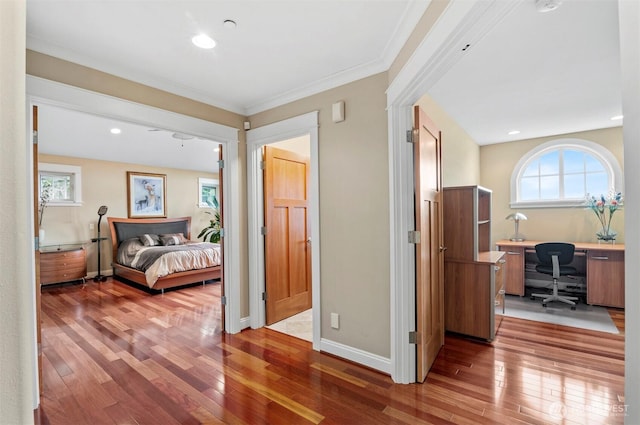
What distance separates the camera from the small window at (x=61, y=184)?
5359 millimetres

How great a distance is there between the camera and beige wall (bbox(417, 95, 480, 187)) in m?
3.23

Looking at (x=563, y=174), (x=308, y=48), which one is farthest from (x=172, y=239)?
(x=563, y=174)

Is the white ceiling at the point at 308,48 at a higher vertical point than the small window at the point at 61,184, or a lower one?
higher

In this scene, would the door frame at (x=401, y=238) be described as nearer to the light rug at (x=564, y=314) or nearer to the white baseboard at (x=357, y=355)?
the white baseboard at (x=357, y=355)

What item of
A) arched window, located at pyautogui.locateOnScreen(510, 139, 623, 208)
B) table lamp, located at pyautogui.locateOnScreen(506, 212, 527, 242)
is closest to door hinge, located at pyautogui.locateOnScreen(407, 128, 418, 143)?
table lamp, located at pyautogui.locateOnScreen(506, 212, 527, 242)

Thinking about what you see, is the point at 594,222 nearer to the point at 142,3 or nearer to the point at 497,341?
the point at 497,341

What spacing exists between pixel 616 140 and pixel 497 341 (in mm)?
3633

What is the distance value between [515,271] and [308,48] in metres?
4.32

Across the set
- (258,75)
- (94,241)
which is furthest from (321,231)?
(94,241)

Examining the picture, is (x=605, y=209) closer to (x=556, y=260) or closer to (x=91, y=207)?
(x=556, y=260)

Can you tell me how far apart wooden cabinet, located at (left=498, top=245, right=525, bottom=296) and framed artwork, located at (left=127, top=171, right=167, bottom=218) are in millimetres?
6861

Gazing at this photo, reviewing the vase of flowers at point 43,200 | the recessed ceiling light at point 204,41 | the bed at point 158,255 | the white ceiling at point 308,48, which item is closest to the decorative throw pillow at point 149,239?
the bed at point 158,255

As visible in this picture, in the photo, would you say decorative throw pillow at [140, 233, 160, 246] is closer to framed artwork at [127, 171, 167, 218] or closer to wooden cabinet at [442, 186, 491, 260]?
framed artwork at [127, 171, 167, 218]

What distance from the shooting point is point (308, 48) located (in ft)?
7.04
